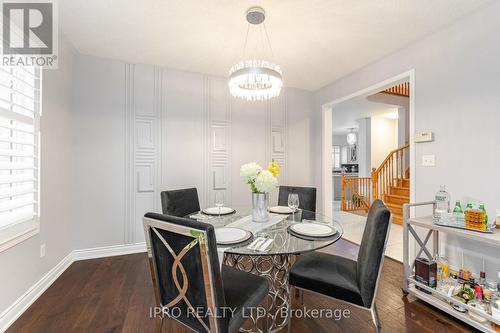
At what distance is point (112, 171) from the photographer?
292cm

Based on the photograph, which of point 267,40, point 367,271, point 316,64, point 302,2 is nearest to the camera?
point 367,271

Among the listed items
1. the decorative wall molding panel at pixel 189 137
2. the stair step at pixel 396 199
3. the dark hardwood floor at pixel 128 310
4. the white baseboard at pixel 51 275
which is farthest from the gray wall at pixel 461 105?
the white baseboard at pixel 51 275

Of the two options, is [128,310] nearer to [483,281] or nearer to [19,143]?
[19,143]

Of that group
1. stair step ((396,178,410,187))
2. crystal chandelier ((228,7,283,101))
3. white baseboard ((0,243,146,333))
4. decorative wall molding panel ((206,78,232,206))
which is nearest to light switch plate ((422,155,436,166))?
crystal chandelier ((228,7,283,101))

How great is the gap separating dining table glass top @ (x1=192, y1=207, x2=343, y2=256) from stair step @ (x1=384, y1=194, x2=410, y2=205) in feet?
12.2

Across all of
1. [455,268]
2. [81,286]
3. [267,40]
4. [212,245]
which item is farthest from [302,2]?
[81,286]

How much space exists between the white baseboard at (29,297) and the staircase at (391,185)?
5.39m

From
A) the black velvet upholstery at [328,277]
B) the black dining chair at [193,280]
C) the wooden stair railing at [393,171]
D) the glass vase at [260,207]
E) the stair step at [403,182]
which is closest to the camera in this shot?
the black dining chair at [193,280]

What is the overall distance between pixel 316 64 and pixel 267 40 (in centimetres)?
94

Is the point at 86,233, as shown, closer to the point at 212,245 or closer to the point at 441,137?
the point at 212,245

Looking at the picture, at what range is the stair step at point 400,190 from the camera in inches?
192

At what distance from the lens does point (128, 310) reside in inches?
70.9

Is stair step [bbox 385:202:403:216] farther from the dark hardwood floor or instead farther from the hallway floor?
the dark hardwood floor

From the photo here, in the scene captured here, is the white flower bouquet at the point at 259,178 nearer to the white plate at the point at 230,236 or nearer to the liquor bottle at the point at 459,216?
the white plate at the point at 230,236
